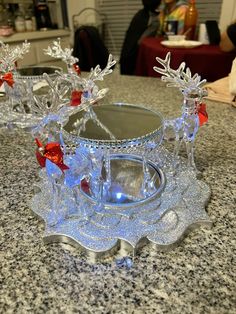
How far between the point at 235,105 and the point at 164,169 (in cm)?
51

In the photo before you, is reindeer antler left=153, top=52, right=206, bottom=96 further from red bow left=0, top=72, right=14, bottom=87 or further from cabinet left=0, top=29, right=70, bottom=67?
cabinet left=0, top=29, right=70, bottom=67

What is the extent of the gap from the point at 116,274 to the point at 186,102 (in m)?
0.31

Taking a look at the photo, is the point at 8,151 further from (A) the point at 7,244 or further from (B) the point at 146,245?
(B) the point at 146,245

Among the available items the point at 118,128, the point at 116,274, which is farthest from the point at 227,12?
the point at 116,274

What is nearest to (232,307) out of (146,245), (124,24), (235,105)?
(146,245)

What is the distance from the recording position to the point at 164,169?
55cm

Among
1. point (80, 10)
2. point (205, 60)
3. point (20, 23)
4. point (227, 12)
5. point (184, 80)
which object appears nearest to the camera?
point (184, 80)

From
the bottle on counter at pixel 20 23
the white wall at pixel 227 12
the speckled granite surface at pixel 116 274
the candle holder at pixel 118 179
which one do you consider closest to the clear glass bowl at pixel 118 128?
the candle holder at pixel 118 179

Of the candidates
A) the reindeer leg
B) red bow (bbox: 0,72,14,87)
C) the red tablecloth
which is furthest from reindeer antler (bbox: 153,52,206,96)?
the red tablecloth

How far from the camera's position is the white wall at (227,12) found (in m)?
2.01

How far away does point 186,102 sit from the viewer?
484mm

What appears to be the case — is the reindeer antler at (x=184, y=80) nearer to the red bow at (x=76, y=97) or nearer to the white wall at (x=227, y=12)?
the red bow at (x=76, y=97)

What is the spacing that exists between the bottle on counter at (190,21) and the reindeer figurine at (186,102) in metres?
1.53

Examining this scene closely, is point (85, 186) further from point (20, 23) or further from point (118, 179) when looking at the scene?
point (20, 23)
